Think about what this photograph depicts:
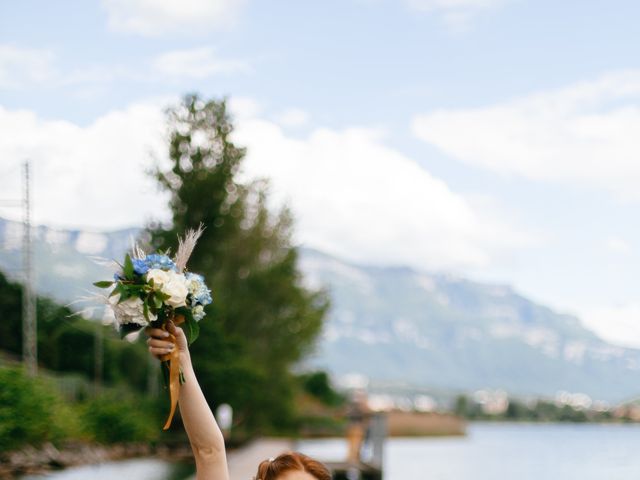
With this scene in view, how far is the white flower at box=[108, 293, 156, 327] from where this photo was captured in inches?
131

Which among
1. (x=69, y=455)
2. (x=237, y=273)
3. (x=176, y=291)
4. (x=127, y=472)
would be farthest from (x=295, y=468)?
(x=237, y=273)

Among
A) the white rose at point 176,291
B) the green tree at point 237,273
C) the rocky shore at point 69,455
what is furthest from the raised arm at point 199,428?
the green tree at point 237,273

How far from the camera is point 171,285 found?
337 centimetres

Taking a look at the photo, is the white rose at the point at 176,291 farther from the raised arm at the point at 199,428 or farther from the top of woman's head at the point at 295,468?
the top of woman's head at the point at 295,468

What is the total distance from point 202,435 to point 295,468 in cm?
40

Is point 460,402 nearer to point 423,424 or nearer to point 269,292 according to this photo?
point 423,424

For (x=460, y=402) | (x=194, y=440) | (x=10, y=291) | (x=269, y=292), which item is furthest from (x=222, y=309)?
(x=460, y=402)

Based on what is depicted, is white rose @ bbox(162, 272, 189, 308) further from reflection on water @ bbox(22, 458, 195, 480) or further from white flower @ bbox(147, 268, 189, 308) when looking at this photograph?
reflection on water @ bbox(22, 458, 195, 480)

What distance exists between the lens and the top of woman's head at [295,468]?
2.88 metres

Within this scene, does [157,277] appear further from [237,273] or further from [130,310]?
[237,273]

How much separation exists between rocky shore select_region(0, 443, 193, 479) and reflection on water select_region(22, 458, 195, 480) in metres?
0.29

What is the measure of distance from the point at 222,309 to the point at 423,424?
10884 centimetres

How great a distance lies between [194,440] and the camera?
3.21 m

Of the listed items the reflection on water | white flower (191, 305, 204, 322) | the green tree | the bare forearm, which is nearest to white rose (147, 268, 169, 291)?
white flower (191, 305, 204, 322)
